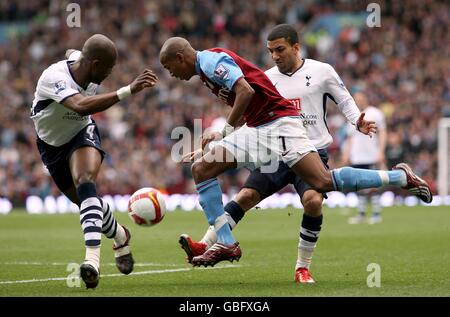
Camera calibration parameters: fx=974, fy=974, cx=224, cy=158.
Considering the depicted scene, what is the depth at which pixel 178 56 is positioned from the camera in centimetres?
858

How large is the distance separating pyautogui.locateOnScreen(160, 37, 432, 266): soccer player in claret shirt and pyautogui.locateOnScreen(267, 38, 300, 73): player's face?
1.93 ft

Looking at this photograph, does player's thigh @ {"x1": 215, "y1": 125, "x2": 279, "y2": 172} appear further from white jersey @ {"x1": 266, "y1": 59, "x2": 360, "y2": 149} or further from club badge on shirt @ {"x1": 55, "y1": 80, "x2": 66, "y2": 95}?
club badge on shirt @ {"x1": 55, "y1": 80, "x2": 66, "y2": 95}

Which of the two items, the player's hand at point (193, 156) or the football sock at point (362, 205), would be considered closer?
the player's hand at point (193, 156)

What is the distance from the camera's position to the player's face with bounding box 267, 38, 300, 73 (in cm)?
920

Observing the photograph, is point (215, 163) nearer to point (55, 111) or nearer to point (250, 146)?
point (250, 146)

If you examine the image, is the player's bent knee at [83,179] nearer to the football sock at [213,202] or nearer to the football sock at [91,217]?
the football sock at [91,217]

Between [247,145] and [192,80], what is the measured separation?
20.5 meters

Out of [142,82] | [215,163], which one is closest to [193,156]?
[215,163]

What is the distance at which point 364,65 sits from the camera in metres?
28.6

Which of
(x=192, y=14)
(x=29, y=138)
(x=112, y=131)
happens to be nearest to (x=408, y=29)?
(x=192, y=14)

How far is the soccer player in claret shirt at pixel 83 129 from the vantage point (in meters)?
8.20

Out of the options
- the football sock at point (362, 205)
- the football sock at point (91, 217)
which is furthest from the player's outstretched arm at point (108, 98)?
the football sock at point (362, 205)

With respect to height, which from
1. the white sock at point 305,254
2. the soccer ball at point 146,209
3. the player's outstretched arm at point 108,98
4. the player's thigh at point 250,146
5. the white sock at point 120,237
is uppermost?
the player's outstretched arm at point 108,98
